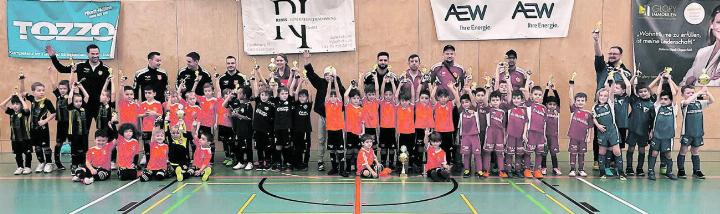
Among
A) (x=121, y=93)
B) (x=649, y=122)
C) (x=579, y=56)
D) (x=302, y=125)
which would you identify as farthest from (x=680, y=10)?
(x=121, y=93)

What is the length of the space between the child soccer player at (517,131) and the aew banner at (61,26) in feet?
26.9

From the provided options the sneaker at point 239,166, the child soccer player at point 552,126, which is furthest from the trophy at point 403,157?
the sneaker at point 239,166

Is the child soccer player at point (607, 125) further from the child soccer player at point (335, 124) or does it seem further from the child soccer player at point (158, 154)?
the child soccer player at point (158, 154)

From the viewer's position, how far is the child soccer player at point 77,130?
771 cm

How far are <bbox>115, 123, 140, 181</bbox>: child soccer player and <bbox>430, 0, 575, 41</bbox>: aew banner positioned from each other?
6259mm

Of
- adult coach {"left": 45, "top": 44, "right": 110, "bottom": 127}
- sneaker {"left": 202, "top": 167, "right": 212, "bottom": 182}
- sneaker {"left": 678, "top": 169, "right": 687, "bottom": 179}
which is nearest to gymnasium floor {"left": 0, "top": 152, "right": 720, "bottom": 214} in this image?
sneaker {"left": 202, "top": 167, "right": 212, "bottom": 182}

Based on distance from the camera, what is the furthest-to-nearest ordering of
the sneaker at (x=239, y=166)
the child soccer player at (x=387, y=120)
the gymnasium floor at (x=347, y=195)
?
the sneaker at (x=239, y=166) → the child soccer player at (x=387, y=120) → the gymnasium floor at (x=347, y=195)

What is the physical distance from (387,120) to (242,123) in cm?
256

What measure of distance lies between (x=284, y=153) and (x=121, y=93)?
10.0 ft

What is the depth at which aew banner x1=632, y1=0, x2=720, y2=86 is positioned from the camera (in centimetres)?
1002

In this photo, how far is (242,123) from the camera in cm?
827

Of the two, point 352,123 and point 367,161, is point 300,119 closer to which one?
point 352,123

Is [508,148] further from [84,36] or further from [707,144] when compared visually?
[84,36]

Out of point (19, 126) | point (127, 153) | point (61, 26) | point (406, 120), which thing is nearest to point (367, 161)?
point (406, 120)
